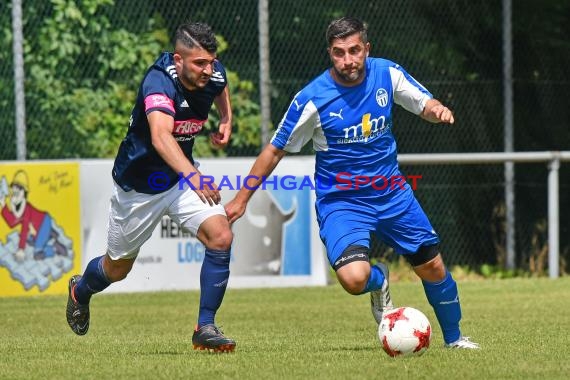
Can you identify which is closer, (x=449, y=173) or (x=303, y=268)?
(x=303, y=268)

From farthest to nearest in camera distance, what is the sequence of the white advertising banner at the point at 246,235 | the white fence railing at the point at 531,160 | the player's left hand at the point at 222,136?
the white fence railing at the point at 531,160 → the white advertising banner at the point at 246,235 → the player's left hand at the point at 222,136

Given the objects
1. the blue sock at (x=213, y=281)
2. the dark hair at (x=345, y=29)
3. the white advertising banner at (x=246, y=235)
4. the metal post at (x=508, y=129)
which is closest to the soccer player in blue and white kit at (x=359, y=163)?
the dark hair at (x=345, y=29)

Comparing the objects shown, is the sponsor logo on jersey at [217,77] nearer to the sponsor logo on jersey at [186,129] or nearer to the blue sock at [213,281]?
the sponsor logo on jersey at [186,129]

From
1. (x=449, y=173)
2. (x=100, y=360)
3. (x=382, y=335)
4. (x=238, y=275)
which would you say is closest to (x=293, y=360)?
(x=382, y=335)

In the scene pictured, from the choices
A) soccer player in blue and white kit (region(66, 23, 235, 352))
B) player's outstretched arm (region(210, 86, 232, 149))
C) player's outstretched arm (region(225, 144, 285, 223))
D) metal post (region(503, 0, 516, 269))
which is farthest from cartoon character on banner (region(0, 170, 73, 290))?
player's outstretched arm (region(225, 144, 285, 223))

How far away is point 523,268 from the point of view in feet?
47.5

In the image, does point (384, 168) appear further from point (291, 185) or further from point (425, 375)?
point (291, 185)

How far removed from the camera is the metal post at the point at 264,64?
13.4 meters

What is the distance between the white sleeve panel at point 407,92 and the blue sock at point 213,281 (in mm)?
1418

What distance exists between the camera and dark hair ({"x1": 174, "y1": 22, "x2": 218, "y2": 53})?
7680 millimetres

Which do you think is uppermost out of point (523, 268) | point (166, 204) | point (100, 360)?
point (166, 204)

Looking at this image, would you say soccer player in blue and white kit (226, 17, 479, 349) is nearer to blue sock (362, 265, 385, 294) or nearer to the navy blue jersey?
blue sock (362, 265, 385, 294)

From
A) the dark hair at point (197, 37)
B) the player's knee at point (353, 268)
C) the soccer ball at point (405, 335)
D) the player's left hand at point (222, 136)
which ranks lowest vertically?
the soccer ball at point (405, 335)

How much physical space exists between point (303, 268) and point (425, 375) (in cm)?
634
